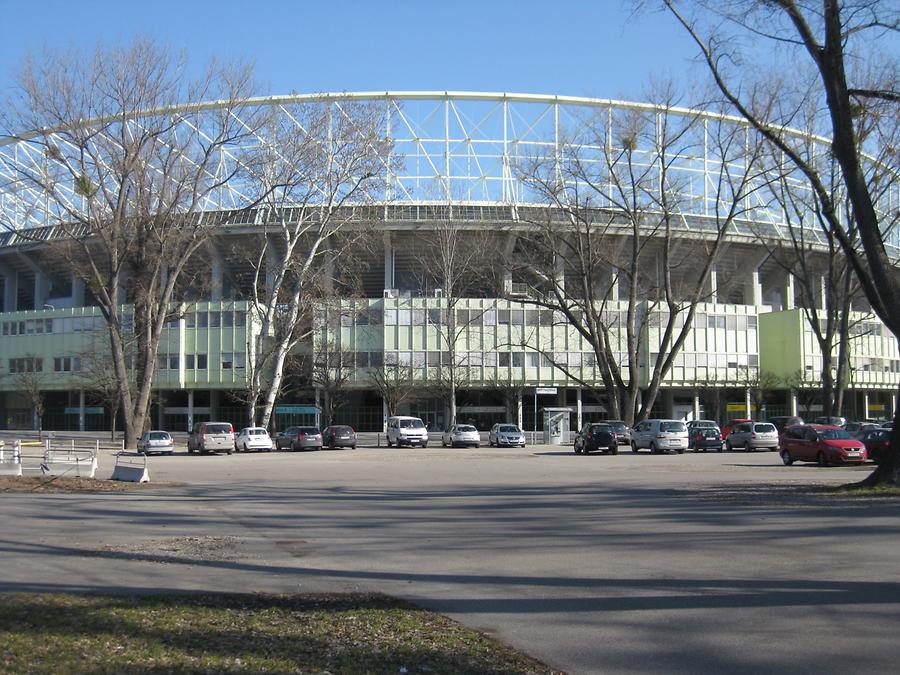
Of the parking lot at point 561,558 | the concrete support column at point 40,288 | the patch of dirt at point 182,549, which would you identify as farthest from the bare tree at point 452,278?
the patch of dirt at point 182,549

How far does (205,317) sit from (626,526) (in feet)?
221

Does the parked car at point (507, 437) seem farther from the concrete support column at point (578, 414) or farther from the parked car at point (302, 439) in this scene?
the concrete support column at point (578, 414)

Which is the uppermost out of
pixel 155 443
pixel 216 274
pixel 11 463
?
pixel 216 274

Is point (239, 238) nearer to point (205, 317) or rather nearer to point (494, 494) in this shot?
point (205, 317)

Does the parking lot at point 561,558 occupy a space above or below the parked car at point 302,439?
above

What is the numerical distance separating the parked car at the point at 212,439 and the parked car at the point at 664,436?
2347cm

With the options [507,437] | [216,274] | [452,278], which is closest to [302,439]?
[507,437]

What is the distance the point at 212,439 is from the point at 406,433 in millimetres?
12840

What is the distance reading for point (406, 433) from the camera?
55.7 m

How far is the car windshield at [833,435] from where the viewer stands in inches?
1224

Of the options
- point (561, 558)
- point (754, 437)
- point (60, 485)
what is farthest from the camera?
point (754, 437)

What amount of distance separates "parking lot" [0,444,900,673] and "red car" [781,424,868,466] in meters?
8.46

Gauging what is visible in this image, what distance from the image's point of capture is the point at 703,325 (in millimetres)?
77312

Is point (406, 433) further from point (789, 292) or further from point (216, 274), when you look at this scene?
point (789, 292)
